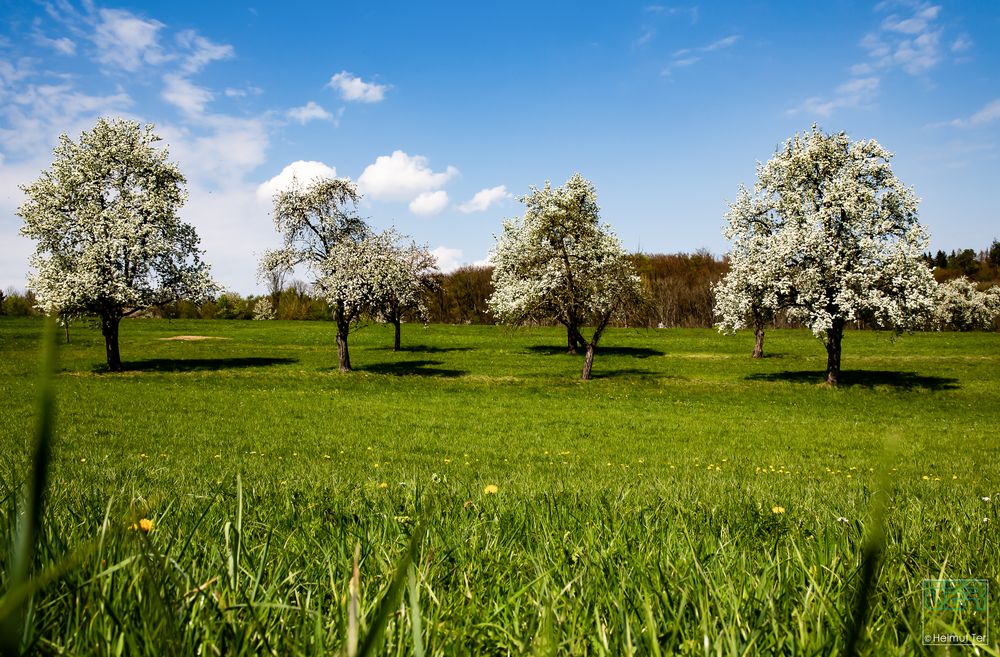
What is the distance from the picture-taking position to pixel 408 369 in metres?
35.7

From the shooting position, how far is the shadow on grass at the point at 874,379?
30.6m

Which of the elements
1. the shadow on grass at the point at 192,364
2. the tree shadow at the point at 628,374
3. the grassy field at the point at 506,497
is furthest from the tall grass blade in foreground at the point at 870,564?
the shadow on grass at the point at 192,364

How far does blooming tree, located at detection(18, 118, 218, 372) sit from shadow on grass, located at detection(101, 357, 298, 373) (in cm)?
172

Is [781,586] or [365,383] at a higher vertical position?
[781,586]

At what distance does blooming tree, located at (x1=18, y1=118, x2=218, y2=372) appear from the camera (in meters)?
28.7

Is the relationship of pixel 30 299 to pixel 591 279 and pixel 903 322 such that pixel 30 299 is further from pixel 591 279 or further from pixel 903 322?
pixel 903 322

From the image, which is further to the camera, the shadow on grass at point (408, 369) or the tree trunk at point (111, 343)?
the shadow on grass at point (408, 369)

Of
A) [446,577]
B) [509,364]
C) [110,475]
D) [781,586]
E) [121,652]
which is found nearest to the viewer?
[121,652]

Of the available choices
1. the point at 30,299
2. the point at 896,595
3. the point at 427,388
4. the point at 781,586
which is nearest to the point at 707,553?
the point at 781,586

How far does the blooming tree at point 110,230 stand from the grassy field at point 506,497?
4022 millimetres

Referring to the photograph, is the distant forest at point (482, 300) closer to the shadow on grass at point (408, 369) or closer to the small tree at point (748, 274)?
the shadow on grass at point (408, 369)

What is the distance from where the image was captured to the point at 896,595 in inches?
83.0

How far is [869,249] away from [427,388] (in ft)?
67.2

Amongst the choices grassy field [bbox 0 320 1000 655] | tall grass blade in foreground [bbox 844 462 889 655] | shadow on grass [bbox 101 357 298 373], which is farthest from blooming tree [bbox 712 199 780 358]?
tall grass blade in foreground [bbox 844 462 889 655]
